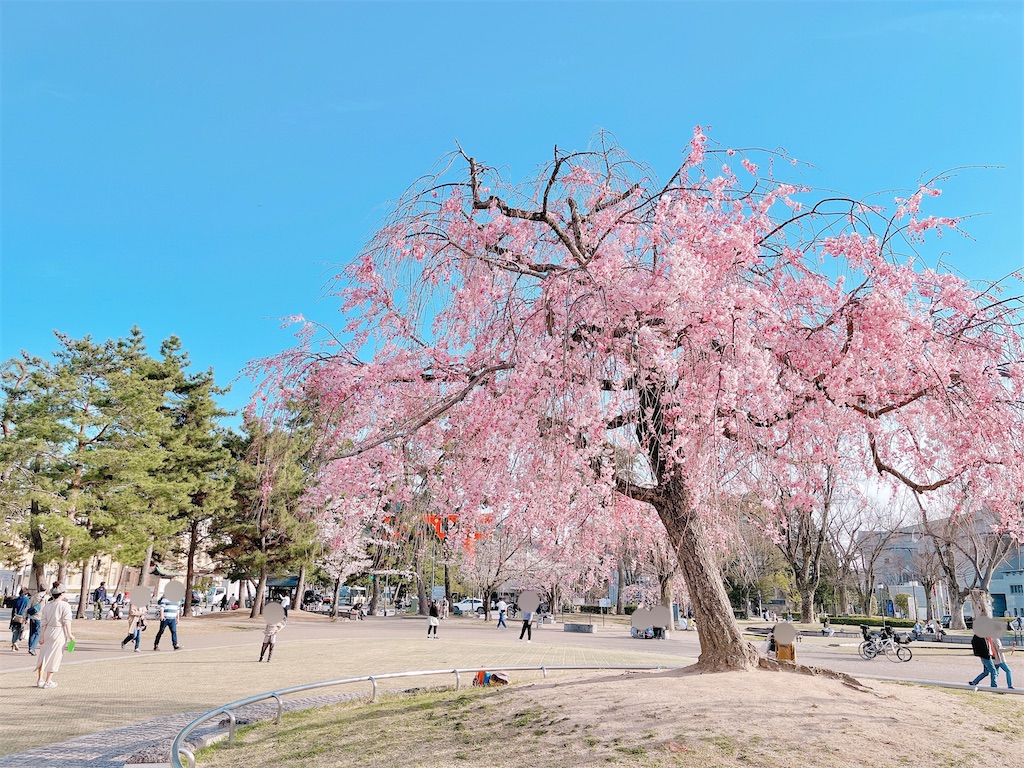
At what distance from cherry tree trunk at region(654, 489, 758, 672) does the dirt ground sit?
0.38m

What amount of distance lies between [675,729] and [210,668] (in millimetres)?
11757

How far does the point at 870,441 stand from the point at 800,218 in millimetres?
2913

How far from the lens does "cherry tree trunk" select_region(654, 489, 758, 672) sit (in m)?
8.30

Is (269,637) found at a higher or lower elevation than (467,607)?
higher

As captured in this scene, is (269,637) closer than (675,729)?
No

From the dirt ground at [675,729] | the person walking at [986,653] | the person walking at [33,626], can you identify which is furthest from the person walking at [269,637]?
the person walking at [986,653]

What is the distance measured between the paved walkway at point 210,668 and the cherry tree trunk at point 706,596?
543 cm

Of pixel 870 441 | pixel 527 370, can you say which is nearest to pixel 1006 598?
pixel 870 441

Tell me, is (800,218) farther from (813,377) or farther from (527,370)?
(527,370)

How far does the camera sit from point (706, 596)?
839cm

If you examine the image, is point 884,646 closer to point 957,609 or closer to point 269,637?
point 269,637

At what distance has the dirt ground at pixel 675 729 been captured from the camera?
5.73 m

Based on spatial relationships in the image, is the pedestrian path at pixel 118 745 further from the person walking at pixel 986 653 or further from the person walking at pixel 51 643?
the person walking at pixel 986 653

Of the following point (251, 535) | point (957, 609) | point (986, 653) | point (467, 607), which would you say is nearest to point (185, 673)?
point (986, 653)
